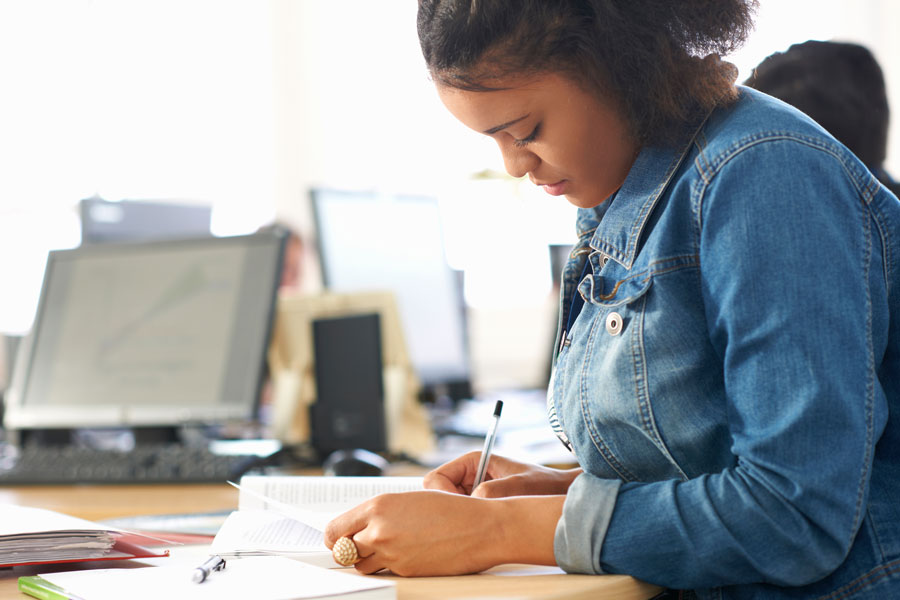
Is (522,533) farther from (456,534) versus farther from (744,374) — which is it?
(744,374)

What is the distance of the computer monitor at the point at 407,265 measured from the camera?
223 cm

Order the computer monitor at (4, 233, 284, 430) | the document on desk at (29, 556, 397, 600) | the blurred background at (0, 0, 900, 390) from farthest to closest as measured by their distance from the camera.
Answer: the blurred background at (0, 0, 900, 390)
the computer monitor at (4, 233, 284, 430)
the document on desk at (29, 556, 397, 600)

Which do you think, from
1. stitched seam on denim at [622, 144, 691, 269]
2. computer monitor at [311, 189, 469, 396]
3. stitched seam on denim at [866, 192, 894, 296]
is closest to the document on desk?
stitched seam on denim at [622, 144, 691, 269]

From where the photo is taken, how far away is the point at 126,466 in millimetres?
1634

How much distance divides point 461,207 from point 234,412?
9.23ft

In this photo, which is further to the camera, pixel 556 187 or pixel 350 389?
pixel 350 389

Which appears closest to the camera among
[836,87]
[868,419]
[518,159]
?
[868,419]

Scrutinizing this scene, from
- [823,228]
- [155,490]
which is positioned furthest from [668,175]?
[155,490]

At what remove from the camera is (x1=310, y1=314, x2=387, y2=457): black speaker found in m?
1.81

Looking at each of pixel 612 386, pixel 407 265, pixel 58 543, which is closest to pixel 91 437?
pixel 407 265

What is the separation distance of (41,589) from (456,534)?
0.34m

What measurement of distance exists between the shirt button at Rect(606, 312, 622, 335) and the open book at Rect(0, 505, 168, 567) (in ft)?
1.59

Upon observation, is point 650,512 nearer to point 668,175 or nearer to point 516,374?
point 668,175

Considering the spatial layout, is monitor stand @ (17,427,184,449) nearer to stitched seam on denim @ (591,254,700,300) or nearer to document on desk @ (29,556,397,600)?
document on desk @ (29,556,397,600)
